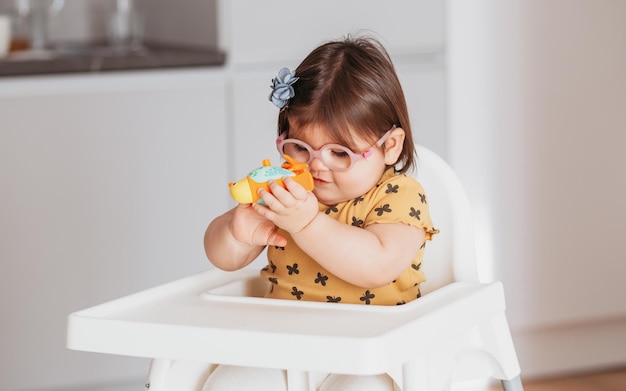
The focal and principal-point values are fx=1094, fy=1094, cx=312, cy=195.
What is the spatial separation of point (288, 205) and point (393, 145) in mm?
209

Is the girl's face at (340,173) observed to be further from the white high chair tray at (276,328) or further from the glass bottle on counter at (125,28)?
the glass bottle on counter at (125,28)

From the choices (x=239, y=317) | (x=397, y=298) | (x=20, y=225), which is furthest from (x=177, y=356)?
(x=20, y=225)

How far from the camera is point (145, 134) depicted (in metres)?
2.05

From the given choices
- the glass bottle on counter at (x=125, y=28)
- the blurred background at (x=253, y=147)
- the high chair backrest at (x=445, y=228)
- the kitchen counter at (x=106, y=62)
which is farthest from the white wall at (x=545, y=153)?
the high chair backrest at (x=445, y=228)

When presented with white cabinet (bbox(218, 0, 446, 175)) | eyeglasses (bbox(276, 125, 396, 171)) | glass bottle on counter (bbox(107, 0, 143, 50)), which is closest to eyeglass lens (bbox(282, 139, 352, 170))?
eyeglasses (bbox(276, 125, 396, 171))

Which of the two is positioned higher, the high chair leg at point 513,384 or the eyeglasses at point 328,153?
the eyeglasses at point 328,153

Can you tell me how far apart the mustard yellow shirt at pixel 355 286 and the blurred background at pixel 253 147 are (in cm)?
83

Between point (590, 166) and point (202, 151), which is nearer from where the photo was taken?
point (202, 151)

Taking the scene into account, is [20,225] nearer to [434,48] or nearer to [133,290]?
[133,290]

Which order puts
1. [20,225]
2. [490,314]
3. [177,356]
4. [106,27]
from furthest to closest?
[106,27] < [20,225] < [490,314] < [177,356]

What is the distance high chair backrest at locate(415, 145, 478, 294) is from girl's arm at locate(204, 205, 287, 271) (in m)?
0.23

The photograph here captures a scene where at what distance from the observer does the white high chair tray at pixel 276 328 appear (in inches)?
39.1

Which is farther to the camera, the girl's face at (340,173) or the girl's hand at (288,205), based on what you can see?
the girl's face at (340,173)

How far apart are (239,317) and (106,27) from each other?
162cm
